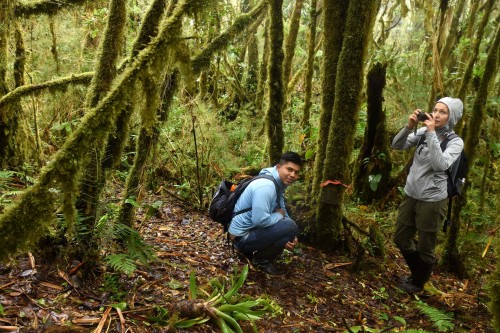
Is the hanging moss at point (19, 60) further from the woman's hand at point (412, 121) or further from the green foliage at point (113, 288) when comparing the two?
the woman's hand at point (412, 121)

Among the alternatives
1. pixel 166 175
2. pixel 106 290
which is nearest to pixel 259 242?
pixel 106 290

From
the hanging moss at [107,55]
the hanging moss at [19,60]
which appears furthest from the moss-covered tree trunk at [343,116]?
the hanging moss at [19,60]

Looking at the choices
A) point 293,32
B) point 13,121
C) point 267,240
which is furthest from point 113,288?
point 293,32

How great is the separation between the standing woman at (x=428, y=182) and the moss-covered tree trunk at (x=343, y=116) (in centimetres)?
82

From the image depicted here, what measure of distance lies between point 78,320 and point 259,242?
2320 mm

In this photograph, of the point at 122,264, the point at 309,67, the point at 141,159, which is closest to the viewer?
the point at 122,264

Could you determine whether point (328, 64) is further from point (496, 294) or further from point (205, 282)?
point (496, 294)

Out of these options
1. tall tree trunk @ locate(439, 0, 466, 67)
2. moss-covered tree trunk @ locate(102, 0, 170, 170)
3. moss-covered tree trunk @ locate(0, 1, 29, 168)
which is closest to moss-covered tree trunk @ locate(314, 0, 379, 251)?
moss-covered tree trunk @ locate(102, 0, 170, 170)

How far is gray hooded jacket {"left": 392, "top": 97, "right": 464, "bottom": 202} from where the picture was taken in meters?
4.50

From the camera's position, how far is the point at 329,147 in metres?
5.19

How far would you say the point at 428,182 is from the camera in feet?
15.7

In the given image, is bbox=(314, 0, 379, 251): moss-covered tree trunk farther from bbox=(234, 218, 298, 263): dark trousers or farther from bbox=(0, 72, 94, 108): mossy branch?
bbox=(0, 72, 94, 108): mossy branch

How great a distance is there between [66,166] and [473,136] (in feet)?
18.9

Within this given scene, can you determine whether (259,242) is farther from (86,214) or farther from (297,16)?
(297,16)
